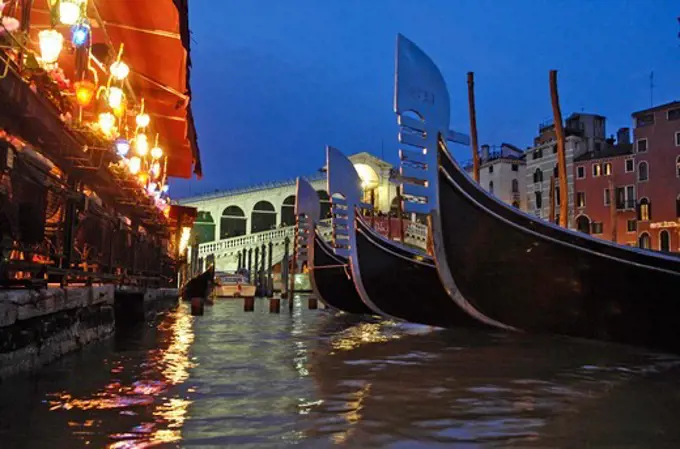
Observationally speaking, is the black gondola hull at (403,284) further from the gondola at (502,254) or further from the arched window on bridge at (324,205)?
the arched window on bridge at (324,205)

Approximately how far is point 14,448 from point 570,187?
36191 mm

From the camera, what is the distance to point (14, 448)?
2.57 meters

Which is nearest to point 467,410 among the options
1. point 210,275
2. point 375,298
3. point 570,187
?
point 375,298

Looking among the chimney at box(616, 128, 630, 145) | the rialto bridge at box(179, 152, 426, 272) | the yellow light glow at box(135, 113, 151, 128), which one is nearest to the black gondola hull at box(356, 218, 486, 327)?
the yellow light glow at box(135, 113, 151, 128)

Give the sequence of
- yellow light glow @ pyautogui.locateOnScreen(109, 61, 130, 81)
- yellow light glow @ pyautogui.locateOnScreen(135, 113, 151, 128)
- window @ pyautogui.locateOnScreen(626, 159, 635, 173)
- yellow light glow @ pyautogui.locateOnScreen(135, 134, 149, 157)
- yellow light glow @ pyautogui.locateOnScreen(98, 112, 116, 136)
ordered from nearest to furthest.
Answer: yellow light glow @ pyautogui.locateOnScreen(98, 112, 116, 136) < yellow light glow @ pyautogui.locateOnScreen(109, 61, 130, 81) < yellow light glow @ pyautogui.locateOnScreen(135, 113, 151, 128) < yellow light glow @ pyautogui.locateOnScreen(135, 134, 149, 157) < window @ pyautogui.locateOnScreen(626, 159, 635, 173)

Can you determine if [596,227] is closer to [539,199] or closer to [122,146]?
[539,199]

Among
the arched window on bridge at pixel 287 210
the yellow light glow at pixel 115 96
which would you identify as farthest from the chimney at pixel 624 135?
the yellow light glow at pixel 115 96

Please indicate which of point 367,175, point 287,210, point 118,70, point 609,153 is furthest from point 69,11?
point 609,153

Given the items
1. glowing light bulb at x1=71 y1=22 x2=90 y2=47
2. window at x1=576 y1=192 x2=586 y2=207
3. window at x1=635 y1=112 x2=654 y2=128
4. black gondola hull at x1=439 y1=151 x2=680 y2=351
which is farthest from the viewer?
window at x1=576 y1=192 x2=586 y2=207

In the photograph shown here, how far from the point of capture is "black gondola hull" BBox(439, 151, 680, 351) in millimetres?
6004

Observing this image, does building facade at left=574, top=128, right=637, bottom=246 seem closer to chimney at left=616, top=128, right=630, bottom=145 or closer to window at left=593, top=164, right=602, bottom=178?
window at left=593, top=164, right=602, bottom=178

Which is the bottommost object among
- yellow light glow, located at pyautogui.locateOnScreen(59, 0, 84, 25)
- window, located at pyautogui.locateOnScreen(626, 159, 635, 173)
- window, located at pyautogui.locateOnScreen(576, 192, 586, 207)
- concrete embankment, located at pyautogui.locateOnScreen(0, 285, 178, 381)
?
concrete embankment, located at pyautogui.locateOnScreen(0, 285, 178, 381)

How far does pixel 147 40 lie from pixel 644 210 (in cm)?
3072

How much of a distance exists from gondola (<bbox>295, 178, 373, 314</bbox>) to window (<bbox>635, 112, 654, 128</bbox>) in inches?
859
